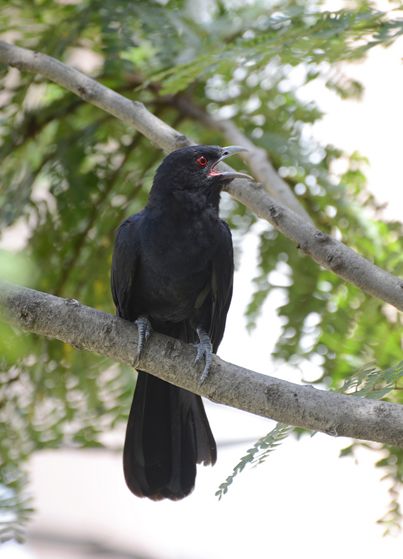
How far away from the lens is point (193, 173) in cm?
457

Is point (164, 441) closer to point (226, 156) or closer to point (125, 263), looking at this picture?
point (125, 263)

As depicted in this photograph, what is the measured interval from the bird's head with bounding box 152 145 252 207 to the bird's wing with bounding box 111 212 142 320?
29 centimetres

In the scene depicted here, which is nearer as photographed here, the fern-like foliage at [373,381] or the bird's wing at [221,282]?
the fern-like foliage at [373,381]

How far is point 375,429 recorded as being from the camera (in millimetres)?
2920

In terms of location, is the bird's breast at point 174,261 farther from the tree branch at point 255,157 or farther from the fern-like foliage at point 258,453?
the fern-like foliage at point 258,453

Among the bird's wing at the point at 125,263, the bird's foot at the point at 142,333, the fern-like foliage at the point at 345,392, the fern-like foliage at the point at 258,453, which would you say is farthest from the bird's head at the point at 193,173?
the fern-like foliage at the point at 258,453

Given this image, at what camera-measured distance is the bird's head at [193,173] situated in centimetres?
450

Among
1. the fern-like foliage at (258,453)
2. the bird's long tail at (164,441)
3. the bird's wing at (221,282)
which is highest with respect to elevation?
the fern-like foliage at (258,453)

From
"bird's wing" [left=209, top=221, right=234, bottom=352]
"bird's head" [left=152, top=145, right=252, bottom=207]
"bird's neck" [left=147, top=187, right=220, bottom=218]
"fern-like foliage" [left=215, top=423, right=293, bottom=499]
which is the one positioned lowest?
"bird's wing" [left=209, top=221, right=234, bottom=352]

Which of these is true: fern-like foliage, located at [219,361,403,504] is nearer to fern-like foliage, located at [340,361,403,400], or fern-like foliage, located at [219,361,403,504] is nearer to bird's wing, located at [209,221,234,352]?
fern-like foliage, located at [340,361,403,400]

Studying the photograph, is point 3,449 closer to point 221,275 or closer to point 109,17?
point 221,275

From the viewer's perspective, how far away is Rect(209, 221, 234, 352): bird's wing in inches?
173

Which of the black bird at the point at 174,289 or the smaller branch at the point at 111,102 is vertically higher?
the smaller branch at the point at 111,102

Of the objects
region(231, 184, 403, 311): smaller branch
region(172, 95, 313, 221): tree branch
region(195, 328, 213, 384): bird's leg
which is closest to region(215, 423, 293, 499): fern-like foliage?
region(195, 328, 213, 384): bird's leg
